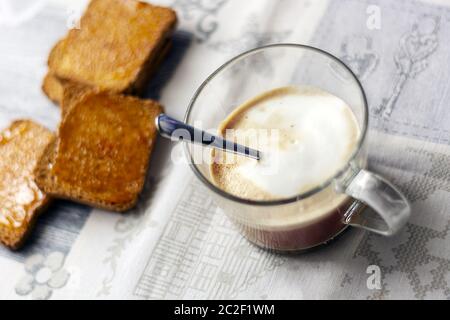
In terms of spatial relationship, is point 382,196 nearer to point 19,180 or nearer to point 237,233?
point 237,233

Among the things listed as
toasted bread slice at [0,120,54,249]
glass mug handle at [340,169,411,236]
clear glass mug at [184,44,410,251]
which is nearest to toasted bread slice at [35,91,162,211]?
toasted bread slice at [0,120,54,249]

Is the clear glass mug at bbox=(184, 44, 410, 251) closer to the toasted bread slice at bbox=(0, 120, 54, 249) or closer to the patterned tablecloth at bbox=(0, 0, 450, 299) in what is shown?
the patterned tablecloth at bbox=(0, 0, 450, 299)

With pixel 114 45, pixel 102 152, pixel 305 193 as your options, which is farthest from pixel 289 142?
pixel 114 45

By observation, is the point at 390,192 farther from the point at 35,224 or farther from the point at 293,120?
the point at 35,224

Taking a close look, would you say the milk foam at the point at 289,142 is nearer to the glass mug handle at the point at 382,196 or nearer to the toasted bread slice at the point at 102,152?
the glass mug handle at the point at 382,196

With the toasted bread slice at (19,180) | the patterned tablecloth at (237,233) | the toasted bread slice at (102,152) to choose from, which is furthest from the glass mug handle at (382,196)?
the toasted bread slice at (19,180)
